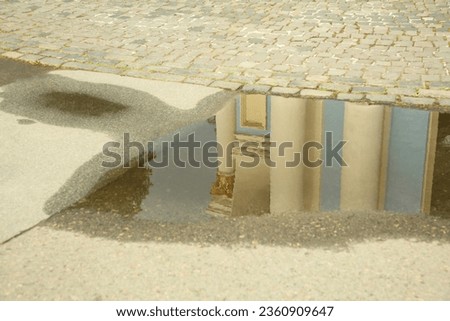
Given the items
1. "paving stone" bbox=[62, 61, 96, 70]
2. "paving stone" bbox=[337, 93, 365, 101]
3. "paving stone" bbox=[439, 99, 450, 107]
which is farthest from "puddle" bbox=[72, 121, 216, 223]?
"paving stone" bbox=[62, 61, 96, 70]

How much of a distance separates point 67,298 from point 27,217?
114cm

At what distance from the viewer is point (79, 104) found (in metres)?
6.99

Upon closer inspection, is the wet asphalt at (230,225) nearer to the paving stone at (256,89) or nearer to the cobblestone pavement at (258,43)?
the paving stone at (256,89)

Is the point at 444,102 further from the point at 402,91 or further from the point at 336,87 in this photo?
the point at 336,87

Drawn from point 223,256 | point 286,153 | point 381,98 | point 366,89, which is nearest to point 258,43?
point 366,89

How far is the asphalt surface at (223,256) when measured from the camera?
3.75 meters

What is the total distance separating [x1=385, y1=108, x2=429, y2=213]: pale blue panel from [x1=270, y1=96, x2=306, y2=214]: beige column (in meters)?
0.75

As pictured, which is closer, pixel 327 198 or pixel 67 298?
pixel 67 298

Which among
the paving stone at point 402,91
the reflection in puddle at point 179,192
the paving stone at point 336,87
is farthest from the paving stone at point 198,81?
the paving stone at point 402,91

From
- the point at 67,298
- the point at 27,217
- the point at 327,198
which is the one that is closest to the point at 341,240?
the point at 327,198

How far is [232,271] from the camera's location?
3941 millimetres

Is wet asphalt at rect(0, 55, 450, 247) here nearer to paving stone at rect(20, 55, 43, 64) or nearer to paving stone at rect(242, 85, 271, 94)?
paving stone at rect(242, 85, 271, 94)
